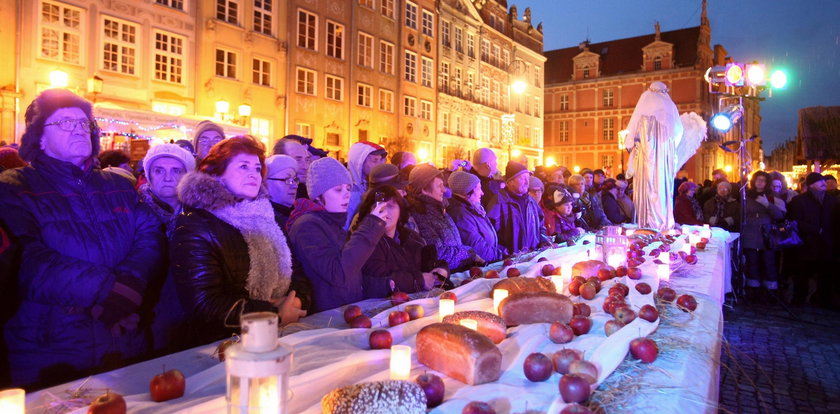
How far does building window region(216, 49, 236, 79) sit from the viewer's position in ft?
60.2

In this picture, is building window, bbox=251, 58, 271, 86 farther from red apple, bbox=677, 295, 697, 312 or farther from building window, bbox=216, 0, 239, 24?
red apple, bbox=677, 295, 697, 312

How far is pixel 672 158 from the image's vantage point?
8.40m

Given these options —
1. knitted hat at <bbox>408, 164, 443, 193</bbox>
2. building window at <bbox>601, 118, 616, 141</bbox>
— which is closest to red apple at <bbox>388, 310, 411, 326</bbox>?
knitted hat at <bbox>408, 164, 443, 193</bbox>

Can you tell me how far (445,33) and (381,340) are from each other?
102 feet

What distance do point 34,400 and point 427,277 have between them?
2.27 m

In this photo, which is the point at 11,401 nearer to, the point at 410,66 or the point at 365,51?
the point at 365,51

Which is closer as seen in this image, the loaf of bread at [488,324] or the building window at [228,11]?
the loaf of bread at [488,324]

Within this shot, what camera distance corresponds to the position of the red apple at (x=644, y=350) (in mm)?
2104

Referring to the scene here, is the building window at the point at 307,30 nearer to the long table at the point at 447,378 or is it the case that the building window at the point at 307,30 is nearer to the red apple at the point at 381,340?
the long table at the point at 447,378

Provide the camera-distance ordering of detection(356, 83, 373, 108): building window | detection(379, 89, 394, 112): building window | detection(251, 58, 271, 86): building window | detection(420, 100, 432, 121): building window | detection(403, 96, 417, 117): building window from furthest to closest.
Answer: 1. detection(420, 100, 432, 121): building window
2. detection(403, 96, 417, 117): building window
3. detection(379, 89, 394, 112): building window
4. detection(356, 83, 373, 108): building window
5. detection(251, 58, 271, 86): building window

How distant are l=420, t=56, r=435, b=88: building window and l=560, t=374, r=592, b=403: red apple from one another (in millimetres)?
28427

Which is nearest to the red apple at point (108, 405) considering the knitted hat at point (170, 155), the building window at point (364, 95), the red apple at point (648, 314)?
the red apple at point (648, 314)

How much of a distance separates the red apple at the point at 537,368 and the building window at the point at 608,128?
54.2 m

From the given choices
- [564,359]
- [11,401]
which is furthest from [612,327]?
[11,401]
